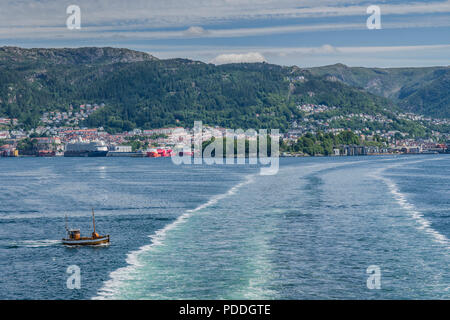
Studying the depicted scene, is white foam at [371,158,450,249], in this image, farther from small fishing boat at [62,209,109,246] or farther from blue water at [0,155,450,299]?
small fishing boat at [62,209,109,246]

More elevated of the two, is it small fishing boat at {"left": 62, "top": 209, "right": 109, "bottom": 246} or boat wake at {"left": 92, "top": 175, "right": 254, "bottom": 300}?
small fishing boat at {"left": 62, "top": 209, "right": 109, "bottom": 246}

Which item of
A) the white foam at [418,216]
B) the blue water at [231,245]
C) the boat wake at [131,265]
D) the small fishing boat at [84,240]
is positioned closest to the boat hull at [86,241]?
the small fishing boat at [84,240]

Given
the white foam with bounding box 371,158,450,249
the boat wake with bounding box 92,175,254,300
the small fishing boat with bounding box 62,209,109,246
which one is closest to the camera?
the boat wake with bounding box 92,175,254,300

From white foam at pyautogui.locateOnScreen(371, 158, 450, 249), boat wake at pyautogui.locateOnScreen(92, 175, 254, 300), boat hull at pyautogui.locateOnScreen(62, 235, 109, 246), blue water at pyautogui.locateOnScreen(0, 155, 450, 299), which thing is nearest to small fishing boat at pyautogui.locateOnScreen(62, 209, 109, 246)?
boat hull at pyautogui.locateOnScreen(62, 235, 109, 246)

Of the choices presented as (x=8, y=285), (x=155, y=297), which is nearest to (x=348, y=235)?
(x=155, y=297)

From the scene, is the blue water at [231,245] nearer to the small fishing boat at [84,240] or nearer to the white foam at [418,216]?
the white foam at [418,216]

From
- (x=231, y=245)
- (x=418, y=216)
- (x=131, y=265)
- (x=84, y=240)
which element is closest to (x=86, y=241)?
(x=84, y=240)

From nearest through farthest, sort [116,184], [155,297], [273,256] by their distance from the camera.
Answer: [155,297]
[273,256]
[116,184]

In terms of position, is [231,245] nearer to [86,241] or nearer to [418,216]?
[86,241]
